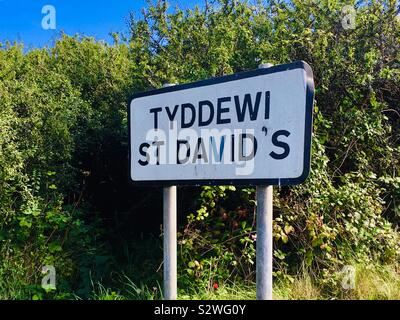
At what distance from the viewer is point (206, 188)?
12.9 ft

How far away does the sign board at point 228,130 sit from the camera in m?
1.82

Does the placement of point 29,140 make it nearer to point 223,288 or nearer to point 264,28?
point 223,288

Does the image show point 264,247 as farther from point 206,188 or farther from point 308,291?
point 206,188

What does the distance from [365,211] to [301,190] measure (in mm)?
597

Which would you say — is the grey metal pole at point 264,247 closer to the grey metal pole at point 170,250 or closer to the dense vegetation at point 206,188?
the grey metal pole at point 170,250

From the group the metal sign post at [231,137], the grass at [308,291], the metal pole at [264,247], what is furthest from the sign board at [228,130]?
the grass at [308,291]

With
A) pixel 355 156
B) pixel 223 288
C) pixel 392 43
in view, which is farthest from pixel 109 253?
pixel 392 43

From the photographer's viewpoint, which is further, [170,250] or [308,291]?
[308,291]

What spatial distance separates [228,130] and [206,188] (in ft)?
6.34

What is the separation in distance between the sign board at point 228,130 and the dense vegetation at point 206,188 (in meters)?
1.56

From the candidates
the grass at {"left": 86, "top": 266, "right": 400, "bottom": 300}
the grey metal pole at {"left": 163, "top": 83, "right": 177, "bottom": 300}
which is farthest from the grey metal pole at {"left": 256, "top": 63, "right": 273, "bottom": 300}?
the grass at {"left": 86, "top": 266, "right": 400, "bottom": 300}

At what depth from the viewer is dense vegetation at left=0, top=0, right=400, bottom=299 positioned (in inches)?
151
